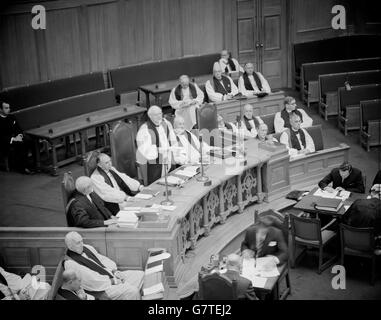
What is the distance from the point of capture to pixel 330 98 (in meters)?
11.0

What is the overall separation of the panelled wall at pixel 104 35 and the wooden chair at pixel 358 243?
5.75 metres

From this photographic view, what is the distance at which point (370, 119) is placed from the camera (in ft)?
32.9

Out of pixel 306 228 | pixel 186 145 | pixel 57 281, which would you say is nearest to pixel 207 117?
pixel 186 145

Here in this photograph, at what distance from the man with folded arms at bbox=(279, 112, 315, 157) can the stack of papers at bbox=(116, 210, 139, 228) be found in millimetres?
3182

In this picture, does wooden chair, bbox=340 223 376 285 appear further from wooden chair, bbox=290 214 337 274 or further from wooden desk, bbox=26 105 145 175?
wooden desk, bbox=26 105 145 175

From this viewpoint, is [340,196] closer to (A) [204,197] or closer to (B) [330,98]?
(A) [204,197]

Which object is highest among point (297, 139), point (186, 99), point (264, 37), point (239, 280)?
point (264, 37)

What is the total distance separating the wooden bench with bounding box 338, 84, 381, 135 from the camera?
10.5 m

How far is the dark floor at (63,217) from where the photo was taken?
6.58m

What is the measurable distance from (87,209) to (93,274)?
823mm

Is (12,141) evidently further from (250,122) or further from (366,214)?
(366,214)
